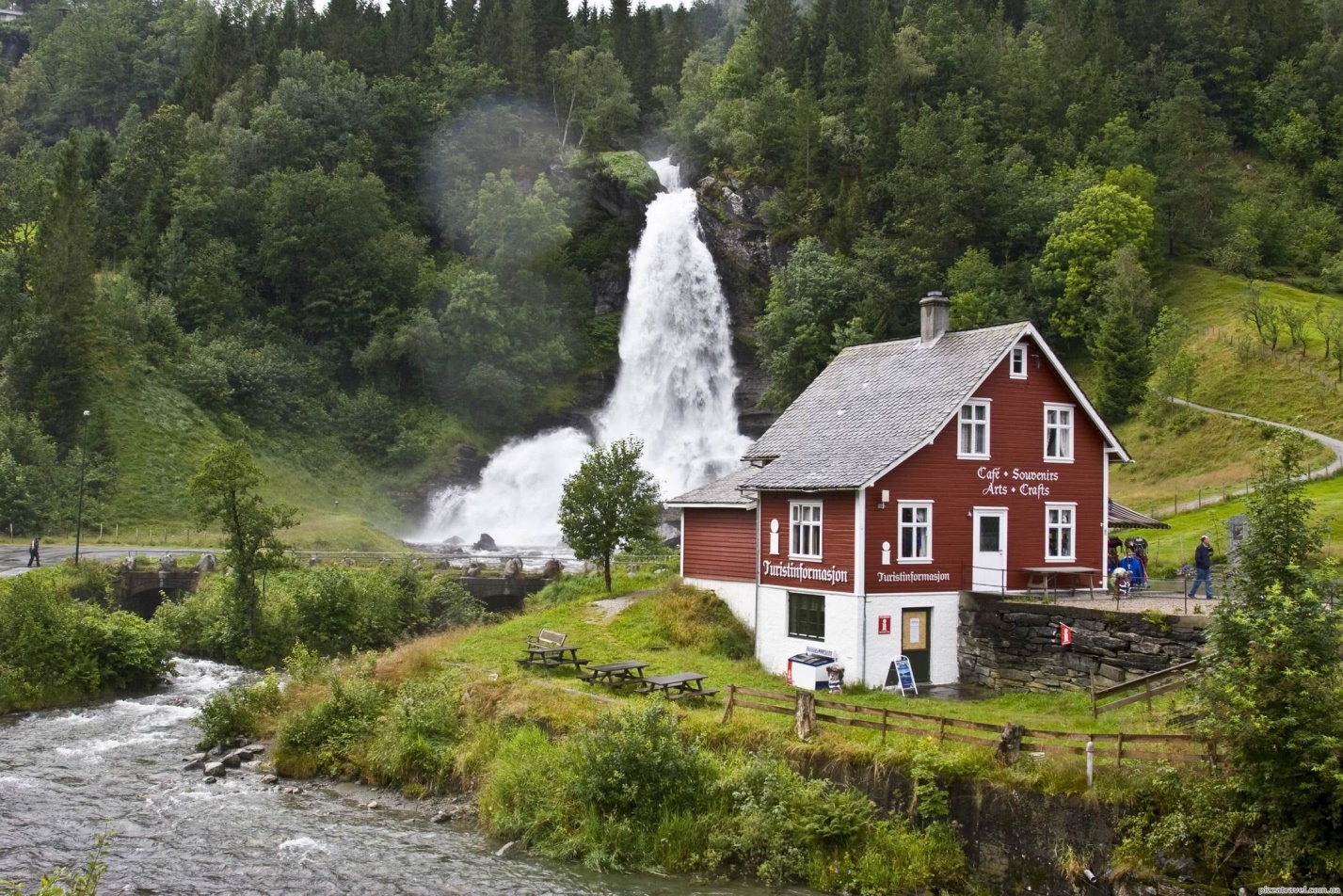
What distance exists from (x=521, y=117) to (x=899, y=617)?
65264mm

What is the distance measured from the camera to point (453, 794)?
23469 mm

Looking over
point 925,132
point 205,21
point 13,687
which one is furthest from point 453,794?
point 205,21

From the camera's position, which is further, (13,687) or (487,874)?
(13,687)

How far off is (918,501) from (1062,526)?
A: 4960mm

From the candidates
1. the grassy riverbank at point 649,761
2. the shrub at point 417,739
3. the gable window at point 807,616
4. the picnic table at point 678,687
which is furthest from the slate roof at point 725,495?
the shrub at point 417,739

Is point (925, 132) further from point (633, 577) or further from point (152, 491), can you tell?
point (152, 491)

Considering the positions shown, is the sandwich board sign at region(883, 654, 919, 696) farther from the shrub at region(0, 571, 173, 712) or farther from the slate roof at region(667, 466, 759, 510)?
the shrub at region(0, 571, 173, 712)

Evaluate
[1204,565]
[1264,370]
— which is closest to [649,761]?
[1204,565]

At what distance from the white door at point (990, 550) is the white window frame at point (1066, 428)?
7.94ft

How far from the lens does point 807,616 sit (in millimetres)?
29156

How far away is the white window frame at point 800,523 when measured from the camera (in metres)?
29.0

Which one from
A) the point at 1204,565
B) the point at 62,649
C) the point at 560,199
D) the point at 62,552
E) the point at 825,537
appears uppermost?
the point at 560,199

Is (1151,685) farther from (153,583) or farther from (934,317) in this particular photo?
(153,583)

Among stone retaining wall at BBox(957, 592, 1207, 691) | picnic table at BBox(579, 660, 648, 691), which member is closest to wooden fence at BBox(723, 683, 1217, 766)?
picnic table at BBox(579, 660, 648, 691)
